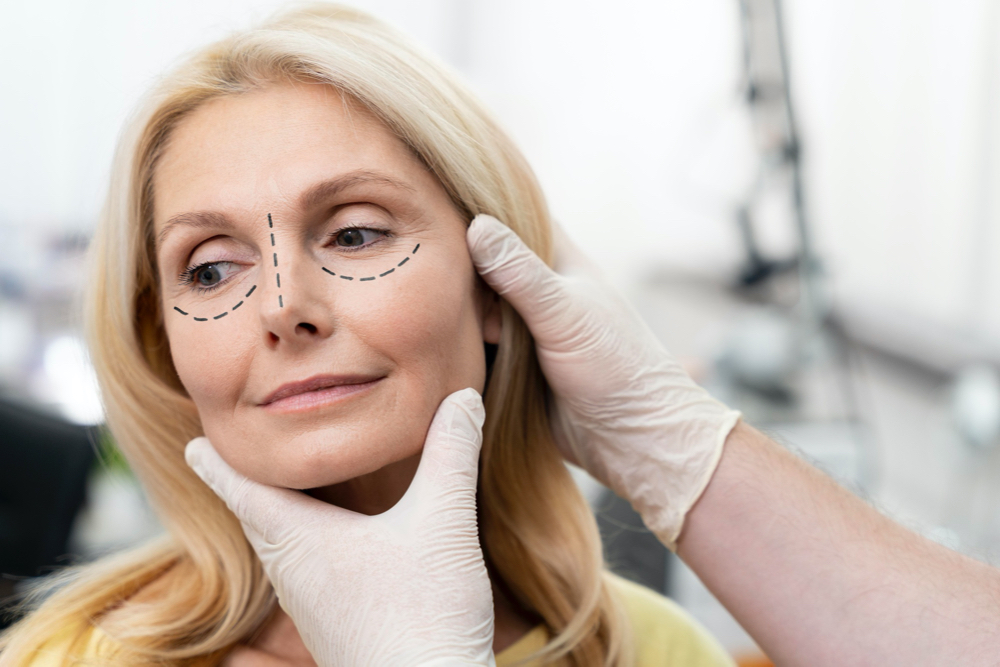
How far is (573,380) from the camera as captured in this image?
1057mm

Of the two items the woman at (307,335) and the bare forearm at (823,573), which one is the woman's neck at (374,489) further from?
the bare forearm at (823,573)

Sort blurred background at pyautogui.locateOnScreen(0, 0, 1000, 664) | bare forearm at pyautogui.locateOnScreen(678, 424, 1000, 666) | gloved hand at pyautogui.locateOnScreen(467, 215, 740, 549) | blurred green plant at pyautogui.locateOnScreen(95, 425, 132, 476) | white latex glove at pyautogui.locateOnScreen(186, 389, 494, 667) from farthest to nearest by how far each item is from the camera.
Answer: blurred background at pyautogui.locateOnScreen(0, 0, 1000, 664)
blurred green plant at pyautogui.locateOnScreen(95, 425, 132, 476)
gloved hand at pyautogui.locateOnScreen(467, 215, 740, 549)
bare forearm at pyautogui.locateOnScreen(678, 424, 1000, 666)
white latex glove at pyautogui.locateOnScreen(186, 389, 494, 667)

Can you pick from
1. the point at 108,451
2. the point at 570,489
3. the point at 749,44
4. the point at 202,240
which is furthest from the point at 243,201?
the point at 749,44

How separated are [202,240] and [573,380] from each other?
51cm

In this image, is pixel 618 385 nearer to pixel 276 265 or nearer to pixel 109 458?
pixel 276 265

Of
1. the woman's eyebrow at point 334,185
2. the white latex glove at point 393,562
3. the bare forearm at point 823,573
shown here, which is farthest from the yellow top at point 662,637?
the woman's eyebrow at point 334,185

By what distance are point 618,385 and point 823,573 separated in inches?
13.6

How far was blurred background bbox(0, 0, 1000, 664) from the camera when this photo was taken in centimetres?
214

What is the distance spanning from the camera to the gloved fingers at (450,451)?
2.87ft

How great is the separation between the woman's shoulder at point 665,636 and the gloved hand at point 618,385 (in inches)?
7.9

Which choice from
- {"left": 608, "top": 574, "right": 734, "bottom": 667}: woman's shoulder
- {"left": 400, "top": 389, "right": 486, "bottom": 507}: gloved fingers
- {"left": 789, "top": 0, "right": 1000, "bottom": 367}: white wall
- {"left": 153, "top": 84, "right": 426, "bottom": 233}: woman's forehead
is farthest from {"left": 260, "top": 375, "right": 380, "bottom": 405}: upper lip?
{"left": 789, "top": 0, "right": 1000, "bottom": 367}: white wall

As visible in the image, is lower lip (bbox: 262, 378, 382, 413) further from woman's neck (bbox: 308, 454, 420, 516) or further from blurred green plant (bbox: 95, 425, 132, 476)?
blurred green plant (bbox: 95, 425, 132, 476)

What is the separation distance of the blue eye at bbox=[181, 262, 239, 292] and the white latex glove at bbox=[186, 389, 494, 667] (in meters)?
0.23

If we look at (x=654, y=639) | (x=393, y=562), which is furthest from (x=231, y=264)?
(x=654, y=639)
